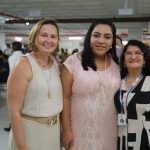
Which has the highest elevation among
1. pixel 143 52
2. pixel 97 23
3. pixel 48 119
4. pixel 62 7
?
pixel 62 7

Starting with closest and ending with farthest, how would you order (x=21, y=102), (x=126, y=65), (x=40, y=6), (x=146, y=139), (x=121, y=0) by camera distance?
(x=21, y=102), (x=146, y=139), (x=126, y=65), (x=121, y=0), (x=40, y=6)

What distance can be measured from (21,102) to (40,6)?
26.9ft

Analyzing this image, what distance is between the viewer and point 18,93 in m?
1.85

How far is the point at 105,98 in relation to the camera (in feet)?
6.94

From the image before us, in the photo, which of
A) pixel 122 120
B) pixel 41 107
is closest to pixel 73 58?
pixel 41 107

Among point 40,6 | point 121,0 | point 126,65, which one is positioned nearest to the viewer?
point 126,65

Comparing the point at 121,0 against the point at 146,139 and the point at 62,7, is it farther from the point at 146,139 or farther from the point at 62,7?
the point at 146,139

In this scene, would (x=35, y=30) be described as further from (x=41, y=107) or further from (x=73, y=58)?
(x=41, y=107)

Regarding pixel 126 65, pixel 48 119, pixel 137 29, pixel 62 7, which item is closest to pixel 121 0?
pixel 62 7

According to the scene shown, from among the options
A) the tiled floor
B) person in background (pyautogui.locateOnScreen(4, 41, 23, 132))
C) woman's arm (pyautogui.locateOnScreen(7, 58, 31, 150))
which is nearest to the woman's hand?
woman's arm (pyautogui.locateOnScreen(7, 58, 31, 150))

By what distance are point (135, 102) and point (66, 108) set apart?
→ 0.53 m

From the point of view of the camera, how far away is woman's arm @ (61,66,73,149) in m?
2.11

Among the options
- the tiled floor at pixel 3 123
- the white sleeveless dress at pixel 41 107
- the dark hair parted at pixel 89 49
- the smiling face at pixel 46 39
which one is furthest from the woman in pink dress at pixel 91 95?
the tiled floor at pixel 3 123

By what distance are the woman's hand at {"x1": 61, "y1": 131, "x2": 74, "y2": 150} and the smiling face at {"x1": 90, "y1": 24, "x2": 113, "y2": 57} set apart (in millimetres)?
672
